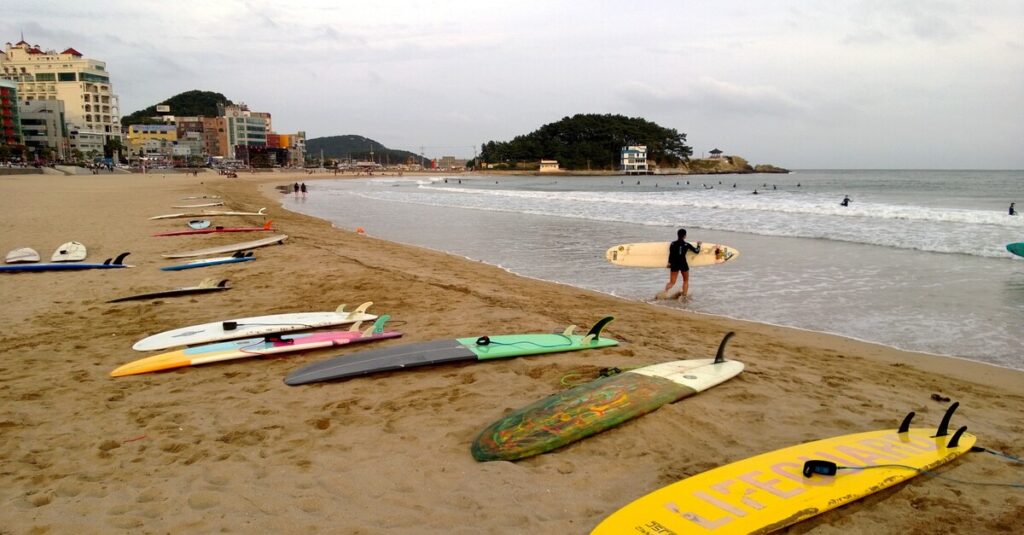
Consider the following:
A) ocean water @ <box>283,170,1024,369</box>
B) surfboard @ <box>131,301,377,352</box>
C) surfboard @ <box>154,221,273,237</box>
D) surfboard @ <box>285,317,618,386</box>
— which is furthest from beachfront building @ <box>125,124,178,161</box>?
surfboard @ <box>285,317,618,386</box>

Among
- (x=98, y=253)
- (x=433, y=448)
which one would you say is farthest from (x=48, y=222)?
(x=433, y=448)

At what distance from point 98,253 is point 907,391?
12269 millimetres

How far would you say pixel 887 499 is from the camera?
3072 mm

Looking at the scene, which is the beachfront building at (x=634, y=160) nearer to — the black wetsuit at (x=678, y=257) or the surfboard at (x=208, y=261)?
the black wetsuit at (x=678, y=257)

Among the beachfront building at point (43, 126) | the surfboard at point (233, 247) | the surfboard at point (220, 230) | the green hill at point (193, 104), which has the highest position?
the green hill at point (193, 104)

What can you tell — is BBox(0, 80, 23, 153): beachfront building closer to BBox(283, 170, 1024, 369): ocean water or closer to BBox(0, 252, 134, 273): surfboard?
BBox(283, 170, 1024, 369): ocean water

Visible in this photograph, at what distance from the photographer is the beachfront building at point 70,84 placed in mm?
94062

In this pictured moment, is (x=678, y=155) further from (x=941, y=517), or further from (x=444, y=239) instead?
(x=941, y=517)

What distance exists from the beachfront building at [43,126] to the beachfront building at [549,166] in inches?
3134

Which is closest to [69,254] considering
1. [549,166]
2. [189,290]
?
[189,290]

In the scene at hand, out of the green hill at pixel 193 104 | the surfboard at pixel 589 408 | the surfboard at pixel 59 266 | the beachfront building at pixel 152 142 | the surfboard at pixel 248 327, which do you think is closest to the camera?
the surfboard at pixel 589 408

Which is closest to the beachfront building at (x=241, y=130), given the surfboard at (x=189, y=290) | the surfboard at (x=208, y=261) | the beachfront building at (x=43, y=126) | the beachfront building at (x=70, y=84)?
the beachfront building at (x=70, y=84)

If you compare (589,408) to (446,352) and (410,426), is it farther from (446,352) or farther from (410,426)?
(446,352)

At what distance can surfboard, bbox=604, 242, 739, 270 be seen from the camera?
10141 millimetres
